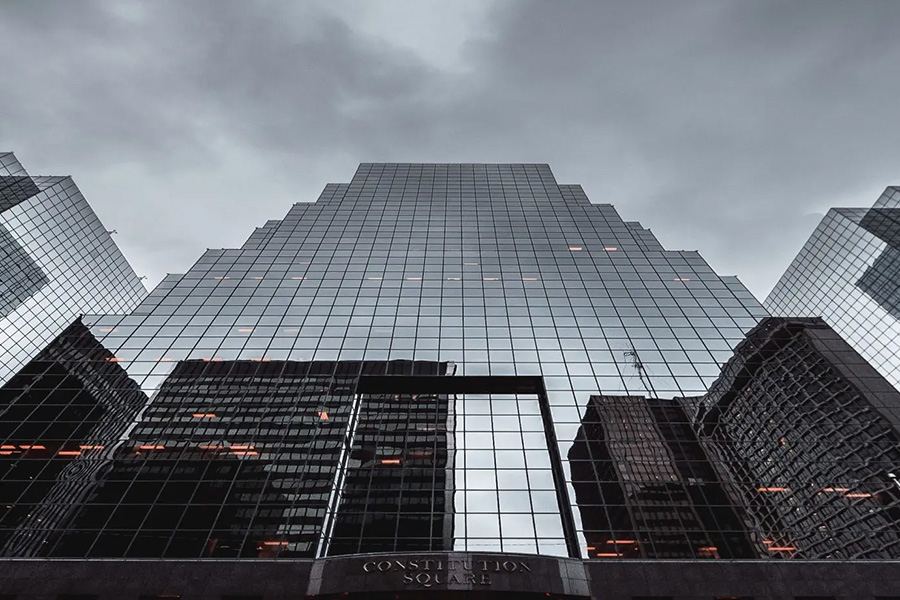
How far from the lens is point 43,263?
303 feet

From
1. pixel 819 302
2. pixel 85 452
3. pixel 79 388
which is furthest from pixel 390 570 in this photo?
pixel 819 302

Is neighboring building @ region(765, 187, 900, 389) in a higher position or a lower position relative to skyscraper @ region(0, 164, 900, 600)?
higher

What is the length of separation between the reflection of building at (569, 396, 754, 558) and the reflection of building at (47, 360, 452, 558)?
1012 cm

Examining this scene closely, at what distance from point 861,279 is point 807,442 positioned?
6996 centimetres

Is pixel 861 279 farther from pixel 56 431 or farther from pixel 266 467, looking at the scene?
pixel 56 431

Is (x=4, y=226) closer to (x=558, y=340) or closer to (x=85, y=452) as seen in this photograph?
(x=85, y=452)

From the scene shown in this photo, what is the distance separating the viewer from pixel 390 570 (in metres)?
28.3

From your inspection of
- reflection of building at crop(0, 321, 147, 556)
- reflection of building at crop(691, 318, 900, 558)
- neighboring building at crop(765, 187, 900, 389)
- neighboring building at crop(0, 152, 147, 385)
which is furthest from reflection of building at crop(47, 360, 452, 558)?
neighboring building at crop(765, 187, 900, 389)

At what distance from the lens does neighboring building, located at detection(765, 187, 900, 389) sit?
8625 centimetres

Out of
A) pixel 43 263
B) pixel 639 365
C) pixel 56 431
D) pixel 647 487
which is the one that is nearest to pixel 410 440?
pixel 647 487

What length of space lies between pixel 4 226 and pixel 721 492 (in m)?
107

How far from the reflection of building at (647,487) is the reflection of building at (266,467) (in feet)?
33.2

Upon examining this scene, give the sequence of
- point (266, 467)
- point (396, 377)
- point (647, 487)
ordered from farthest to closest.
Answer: point (396, 377) < point (266, 467) < point (647, 487)

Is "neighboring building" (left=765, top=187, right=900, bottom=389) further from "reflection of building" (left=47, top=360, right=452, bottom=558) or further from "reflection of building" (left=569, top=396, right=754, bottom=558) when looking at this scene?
"reflection of building" (left=47, top=360, right=452, bottom=558)
